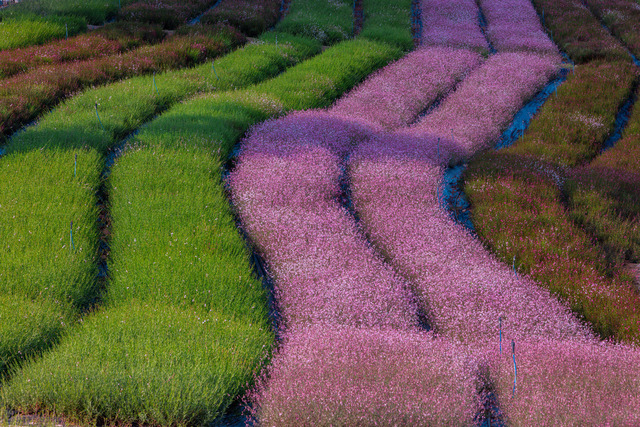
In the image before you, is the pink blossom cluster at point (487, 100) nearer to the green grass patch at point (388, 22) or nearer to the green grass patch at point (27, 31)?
the green grass patch at point (388, 22)

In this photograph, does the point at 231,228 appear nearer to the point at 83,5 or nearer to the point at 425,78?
the point at 425,78

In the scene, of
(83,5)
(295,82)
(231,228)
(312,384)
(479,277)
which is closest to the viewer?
(312,384)

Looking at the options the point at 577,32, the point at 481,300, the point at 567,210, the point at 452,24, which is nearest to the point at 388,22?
the point at 452,24

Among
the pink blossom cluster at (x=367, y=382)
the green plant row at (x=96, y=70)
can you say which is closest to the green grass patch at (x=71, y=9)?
the green plant row at (x=96, y=70)

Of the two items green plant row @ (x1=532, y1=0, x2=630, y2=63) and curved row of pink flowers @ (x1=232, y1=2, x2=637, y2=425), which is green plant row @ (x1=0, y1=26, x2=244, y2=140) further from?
green plant row @ (x1=532, y1=0, x2=630, y2=63)

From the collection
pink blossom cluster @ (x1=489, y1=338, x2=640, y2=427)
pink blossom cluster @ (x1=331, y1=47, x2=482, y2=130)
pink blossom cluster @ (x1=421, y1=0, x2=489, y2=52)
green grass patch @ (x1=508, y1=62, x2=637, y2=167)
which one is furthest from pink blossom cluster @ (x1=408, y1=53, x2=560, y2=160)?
pink blossom cluster @ (x1=489, y1=338, x2=640, y2=427)

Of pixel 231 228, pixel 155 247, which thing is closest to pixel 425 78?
pixel 231 228
